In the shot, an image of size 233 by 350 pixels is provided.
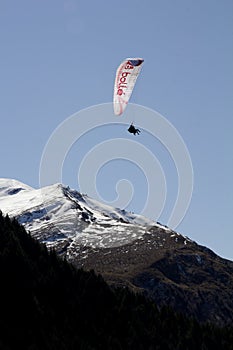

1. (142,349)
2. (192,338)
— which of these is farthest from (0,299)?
(192,338)

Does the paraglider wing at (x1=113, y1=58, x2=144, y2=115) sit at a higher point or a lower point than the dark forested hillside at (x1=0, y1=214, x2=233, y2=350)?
higher

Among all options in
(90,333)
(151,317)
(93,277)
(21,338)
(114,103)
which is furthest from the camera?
(93,277)

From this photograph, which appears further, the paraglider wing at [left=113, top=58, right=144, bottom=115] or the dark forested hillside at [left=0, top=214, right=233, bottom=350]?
the dark forested hillside at [left=0, top=214, right=233, bottom=350]

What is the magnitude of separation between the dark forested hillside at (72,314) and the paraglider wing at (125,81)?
5445 centimetres

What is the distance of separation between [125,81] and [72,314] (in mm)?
72061

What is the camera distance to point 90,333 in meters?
123

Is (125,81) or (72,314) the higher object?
(125,81)

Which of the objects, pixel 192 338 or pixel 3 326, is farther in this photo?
pixel 192 338

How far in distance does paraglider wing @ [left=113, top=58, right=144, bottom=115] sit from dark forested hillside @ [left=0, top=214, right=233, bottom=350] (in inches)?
2144

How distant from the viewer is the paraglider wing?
7069 cm

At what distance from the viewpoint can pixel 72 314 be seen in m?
129

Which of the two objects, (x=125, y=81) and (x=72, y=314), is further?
(x=72, y=314)

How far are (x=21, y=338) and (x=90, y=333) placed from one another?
57.1ft

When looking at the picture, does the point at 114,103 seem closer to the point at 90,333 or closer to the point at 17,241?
the point at 90,333
